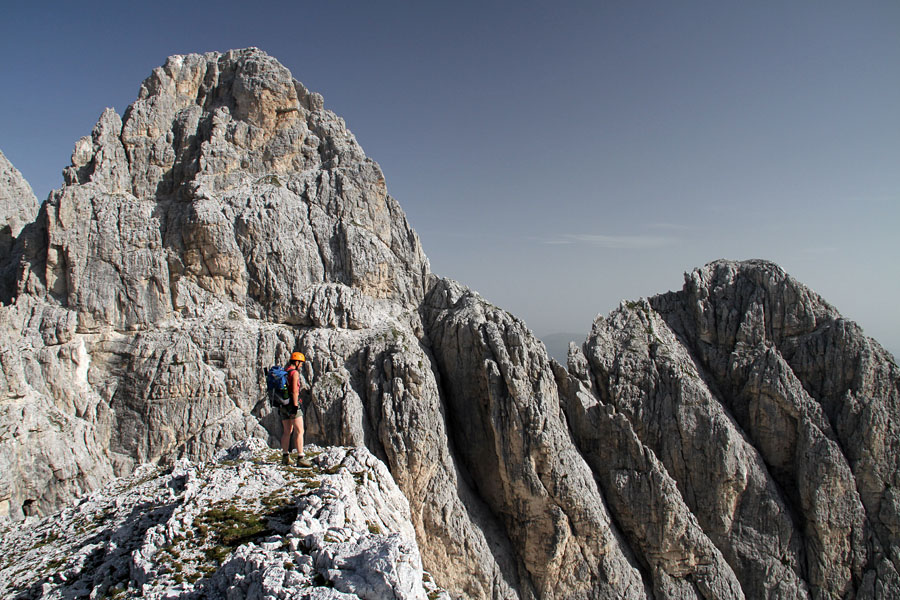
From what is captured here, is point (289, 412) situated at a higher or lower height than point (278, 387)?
lower

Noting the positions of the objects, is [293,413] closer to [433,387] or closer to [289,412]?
[289,412]

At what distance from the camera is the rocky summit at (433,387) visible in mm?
27797

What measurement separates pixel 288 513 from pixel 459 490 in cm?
2055

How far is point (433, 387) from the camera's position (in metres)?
29.8

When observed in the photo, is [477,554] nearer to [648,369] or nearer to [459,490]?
[459,490]

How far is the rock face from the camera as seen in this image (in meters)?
7.57

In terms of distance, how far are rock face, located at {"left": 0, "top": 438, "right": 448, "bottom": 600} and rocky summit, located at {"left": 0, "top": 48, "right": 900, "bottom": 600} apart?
1235 cm

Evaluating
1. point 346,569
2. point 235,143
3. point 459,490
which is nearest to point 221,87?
point 235,143

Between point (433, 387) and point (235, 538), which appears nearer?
point (235, 538)

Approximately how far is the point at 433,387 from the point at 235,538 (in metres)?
20.4

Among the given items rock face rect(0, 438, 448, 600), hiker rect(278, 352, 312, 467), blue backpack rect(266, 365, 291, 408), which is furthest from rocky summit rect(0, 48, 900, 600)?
blue backpack rect(266, 365, 291, 408)

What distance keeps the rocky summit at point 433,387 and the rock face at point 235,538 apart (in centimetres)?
1235

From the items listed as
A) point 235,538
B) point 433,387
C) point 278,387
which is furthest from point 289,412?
point 433,387

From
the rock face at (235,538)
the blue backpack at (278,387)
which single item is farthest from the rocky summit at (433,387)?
the blue backpack at (278,387)
